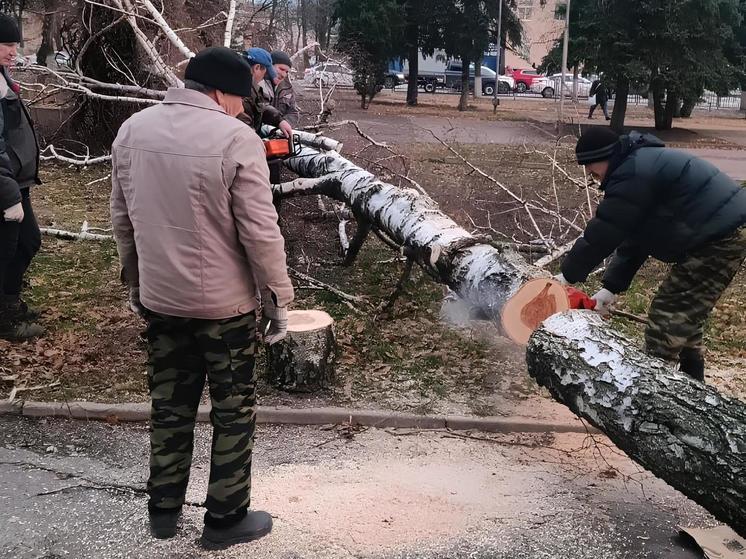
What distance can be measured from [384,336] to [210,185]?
2.92 m

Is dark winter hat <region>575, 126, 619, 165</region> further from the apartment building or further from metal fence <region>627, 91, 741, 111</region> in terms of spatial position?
metal fence <region>627, 91, 741, 111</region>

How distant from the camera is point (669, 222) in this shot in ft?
12.0

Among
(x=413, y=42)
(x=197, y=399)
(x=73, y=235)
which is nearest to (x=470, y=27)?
(x=413, y=42)

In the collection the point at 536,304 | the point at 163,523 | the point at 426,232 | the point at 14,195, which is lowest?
the point at 163,523

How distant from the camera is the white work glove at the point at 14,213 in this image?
4.39 m

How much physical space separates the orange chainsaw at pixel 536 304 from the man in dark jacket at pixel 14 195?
3.04 meters

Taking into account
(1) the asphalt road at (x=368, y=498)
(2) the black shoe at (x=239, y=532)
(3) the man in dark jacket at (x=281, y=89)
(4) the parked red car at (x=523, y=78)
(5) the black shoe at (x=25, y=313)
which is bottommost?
(1) the asphalt road at (x=368, y=498)

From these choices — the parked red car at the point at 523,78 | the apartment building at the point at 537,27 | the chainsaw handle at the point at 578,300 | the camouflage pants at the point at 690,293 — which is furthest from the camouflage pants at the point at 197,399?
the parked red car at the point at 523,78

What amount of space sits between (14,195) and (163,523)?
2.52 metres

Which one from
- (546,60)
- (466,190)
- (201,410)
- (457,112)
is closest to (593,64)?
(546,60)

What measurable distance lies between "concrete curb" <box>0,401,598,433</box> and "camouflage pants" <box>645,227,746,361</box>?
2.17 feet

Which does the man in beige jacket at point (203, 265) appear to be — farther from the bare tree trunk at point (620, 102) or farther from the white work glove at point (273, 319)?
the bare tree trunk at point (620, 102)

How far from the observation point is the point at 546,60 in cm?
2173

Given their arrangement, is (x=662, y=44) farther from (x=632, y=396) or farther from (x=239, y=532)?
(x=239, y=532)
